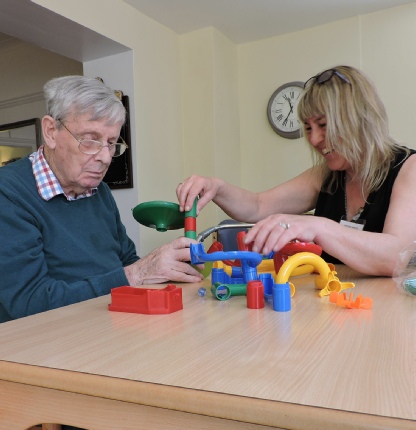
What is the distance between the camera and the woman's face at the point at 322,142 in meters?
1.48

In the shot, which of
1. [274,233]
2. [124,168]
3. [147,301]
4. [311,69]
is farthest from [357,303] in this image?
[311,69]

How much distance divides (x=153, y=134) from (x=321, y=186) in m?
1.88

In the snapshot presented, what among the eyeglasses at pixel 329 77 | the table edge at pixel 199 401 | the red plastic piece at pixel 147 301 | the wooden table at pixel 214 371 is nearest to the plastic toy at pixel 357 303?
the wooden table at pixel 214 371

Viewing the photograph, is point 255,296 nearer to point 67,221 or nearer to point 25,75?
point 67,221

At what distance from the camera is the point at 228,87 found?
12.0ft

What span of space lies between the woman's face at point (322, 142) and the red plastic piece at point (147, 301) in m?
0.83

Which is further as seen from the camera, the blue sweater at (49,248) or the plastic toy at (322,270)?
the blue sweater at (49,248)

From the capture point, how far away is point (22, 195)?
121 centimetres

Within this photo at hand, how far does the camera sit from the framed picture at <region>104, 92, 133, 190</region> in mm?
3170

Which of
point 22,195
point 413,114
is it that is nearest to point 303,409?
point 22,195

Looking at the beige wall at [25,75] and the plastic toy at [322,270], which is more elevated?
the beige wall at [25,75]

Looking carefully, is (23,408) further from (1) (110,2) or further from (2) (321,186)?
(1) (110,2)

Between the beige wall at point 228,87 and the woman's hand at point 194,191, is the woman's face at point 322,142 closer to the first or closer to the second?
the woman's hand at point 194,191

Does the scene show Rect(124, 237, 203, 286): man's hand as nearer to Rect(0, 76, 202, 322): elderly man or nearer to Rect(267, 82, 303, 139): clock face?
Rect(0, 76, 202, 322): elderly man
